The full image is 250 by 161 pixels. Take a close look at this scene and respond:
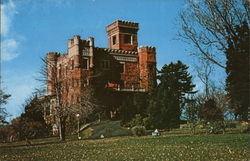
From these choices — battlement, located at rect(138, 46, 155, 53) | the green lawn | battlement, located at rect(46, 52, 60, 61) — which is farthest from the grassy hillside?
the green lawn

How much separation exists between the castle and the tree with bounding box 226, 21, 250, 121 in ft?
76.5

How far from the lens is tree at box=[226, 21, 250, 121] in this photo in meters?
20.7

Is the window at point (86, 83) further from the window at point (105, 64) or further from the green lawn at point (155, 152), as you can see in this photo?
the green lawn at point (155, 152)

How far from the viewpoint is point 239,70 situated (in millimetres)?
21141

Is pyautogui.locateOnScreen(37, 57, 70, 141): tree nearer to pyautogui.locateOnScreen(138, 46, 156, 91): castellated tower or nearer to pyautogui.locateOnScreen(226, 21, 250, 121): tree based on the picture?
pyautogui.locateOnScreen(226, 21, 250, 121): tree

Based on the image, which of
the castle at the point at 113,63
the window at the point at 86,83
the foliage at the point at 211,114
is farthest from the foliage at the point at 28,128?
the foliage at the point at 211,114

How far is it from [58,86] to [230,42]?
13.9m

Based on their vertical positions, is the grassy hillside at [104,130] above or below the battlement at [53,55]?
below

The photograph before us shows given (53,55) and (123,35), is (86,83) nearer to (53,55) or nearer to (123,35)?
(53,55)

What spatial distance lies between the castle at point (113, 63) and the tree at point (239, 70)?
23324 millimetres

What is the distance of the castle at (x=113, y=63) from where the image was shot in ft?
147

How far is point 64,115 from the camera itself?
27.1 m

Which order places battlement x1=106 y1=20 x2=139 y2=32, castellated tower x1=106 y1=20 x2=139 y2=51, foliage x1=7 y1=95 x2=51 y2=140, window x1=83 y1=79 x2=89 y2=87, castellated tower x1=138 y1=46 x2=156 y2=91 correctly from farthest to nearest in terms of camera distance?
1. castellated tower x1=106 y1=20 x2=139 y2=51
2. battlement x1=106 y1=20 x2=139 y2=32
3. castellated tower x1=138 y1=46 x2=156 y2=91
4. window x1=83 y1=79 x2=89 y2=87
5. foliage x1=7 y1=95 x2=51 y2=140

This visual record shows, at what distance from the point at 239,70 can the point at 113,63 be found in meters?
29.2
